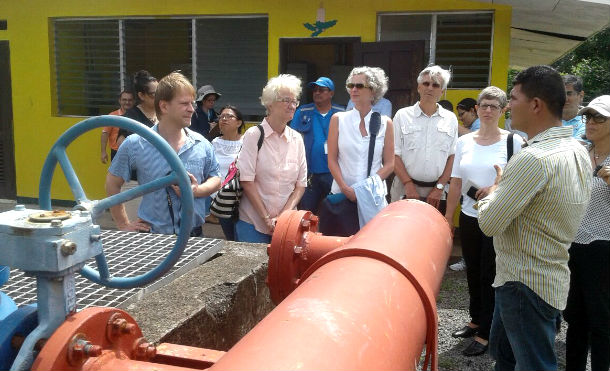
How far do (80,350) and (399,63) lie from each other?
19.6 ft

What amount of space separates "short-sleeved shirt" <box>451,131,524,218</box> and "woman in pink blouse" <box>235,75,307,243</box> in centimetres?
114

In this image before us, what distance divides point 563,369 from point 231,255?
2346mm

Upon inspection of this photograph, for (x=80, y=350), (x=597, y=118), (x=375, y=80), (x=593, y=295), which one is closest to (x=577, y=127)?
(x=597, y=118)

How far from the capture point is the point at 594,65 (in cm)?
2169

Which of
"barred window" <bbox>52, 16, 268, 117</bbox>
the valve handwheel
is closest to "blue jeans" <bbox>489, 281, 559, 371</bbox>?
the valve handwheel

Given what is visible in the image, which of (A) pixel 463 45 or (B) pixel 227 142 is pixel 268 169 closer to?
(B) pixel 227 142

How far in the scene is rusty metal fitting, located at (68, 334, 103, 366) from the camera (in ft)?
4.26

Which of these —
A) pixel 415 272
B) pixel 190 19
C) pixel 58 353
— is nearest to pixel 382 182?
pixel 415 272

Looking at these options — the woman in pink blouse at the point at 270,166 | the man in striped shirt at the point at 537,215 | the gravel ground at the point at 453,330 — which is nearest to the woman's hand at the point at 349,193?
the woman in pink blouse at the point at 270,166

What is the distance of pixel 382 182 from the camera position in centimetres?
390

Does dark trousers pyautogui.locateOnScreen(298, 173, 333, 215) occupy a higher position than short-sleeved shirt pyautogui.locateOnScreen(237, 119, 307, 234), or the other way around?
short-sleeved shirt pyautogui.locateOnScreen(237, 119, 307, 234)

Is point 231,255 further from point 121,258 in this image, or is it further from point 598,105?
point 598,105

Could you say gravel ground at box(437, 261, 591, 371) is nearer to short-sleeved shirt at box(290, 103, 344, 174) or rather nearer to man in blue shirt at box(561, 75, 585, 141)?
short-sleeved shirt at box(290, 103, 344, 174)

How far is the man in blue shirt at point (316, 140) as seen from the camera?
457cm
